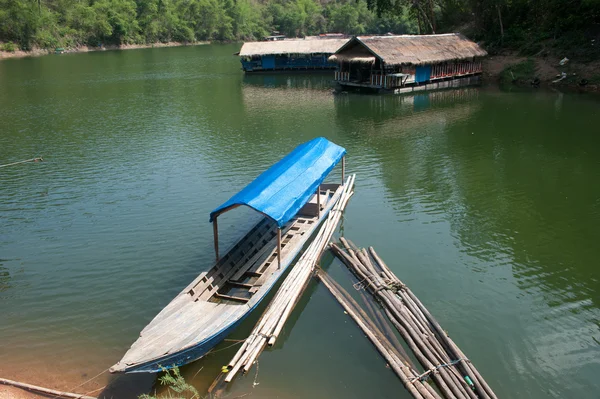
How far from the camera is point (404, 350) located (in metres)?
11.1

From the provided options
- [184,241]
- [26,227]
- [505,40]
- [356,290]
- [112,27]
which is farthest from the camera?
[112,27]

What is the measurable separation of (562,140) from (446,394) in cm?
2346

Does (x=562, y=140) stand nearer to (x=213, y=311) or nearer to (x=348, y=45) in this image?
(x=348, y=45)

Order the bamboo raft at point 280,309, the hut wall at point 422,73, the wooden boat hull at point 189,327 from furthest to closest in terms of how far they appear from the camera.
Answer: the hut wall at point 422,73 < the bamboo raft at point 280,309 < the wooden boat hull at point 189,327

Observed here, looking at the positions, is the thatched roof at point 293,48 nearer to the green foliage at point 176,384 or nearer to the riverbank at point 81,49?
the riverbank at point 81,49

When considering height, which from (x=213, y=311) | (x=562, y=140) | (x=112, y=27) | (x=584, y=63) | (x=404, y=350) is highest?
(x=112, y=27)

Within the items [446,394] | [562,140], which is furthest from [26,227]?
[562,140]

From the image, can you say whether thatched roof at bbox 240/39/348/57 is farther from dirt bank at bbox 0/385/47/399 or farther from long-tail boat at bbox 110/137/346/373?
dirt bank at bbox 0/385/47/399

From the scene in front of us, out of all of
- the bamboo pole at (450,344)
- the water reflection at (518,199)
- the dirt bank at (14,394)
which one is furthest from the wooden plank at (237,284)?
the water reflection at (518,199)

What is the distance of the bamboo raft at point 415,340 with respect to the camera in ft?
31.4

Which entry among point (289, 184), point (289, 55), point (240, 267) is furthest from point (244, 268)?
point (289, 55)

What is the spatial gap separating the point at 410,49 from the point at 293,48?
21.2 meters

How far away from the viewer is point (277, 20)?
137250 millimetres

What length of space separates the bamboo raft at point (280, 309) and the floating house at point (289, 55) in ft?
150
